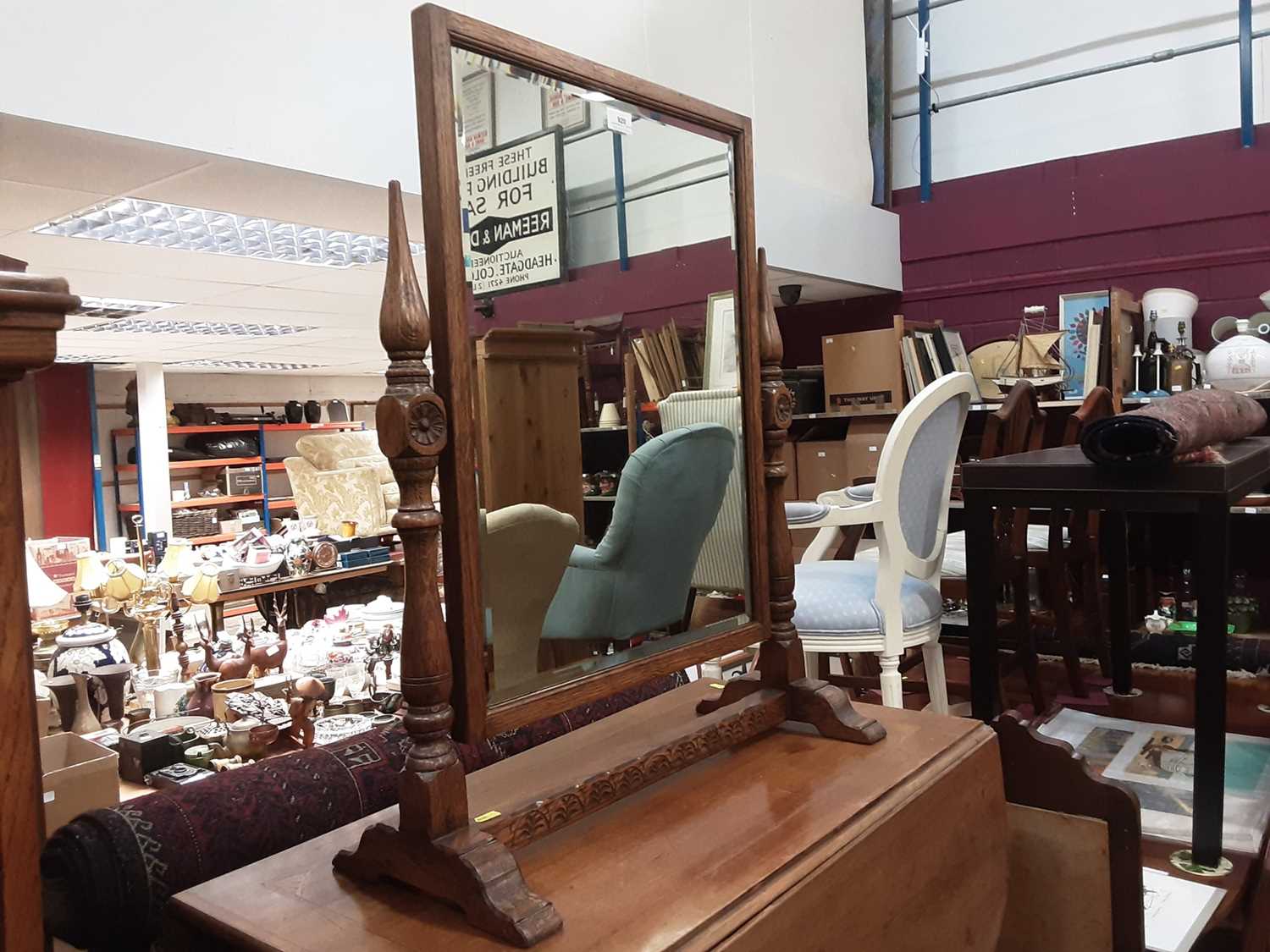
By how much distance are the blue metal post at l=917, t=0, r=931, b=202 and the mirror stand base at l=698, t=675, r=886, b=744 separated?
409 centimetres

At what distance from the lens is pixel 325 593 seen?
5477 mm

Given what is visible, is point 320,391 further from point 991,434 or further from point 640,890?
point 640,890

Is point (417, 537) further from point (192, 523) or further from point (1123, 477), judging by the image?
point (192, 523)

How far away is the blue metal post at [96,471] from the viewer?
886 cm

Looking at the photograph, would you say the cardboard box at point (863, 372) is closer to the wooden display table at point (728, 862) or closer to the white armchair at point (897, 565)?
the white armchair at point (897, 565)

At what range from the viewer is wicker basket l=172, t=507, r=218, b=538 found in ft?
29.0

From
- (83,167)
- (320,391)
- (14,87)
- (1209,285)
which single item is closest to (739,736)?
(14,87)

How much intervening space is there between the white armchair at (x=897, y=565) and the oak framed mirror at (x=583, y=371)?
853mm

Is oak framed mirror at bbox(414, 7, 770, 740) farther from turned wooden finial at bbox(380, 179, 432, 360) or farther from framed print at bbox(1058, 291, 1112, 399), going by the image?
framed print at bbox(1058, 291, 1112, 399)

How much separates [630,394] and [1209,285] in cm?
384

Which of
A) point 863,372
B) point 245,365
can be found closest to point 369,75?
point 863,372

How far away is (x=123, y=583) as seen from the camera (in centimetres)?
304

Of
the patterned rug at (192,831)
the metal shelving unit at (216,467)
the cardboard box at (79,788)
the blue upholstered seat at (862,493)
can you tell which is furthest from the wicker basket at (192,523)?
the patterned rug at (192,831)

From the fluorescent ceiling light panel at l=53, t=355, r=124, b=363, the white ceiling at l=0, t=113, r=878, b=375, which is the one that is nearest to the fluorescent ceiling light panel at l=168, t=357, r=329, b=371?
the fluorescent ceiling light panel at l=53, t=355, r=124, b=363
